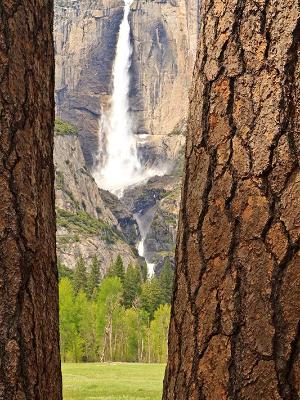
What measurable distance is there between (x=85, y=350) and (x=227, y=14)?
52051 millimetres

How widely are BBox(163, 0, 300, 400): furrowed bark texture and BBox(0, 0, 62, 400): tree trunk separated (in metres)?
0.44

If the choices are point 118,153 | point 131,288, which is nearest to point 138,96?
point 118,153

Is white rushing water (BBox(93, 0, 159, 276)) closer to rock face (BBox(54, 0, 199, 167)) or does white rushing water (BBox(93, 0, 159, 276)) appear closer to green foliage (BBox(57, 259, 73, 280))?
rock face (BBox(54, 0, 199, 167))

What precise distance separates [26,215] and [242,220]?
711 millimetres

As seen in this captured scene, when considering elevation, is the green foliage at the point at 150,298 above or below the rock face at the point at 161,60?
below

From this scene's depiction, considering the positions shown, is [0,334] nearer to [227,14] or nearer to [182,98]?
[227,14]

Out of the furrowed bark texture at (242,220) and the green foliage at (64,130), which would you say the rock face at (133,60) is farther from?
the furrowed bark texture at (242,220)

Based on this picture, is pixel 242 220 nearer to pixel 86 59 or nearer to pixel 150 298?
pixel 150 298

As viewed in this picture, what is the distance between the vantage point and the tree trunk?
6.41 ft

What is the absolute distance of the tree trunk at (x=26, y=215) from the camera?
1.96 metres

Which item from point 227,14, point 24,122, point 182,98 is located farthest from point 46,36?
point 182,98

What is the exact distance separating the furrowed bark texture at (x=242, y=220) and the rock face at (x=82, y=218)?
99383mm

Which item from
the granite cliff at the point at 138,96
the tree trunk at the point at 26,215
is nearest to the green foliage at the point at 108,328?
the tree trunk at the point at 26,215

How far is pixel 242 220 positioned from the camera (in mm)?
1721
